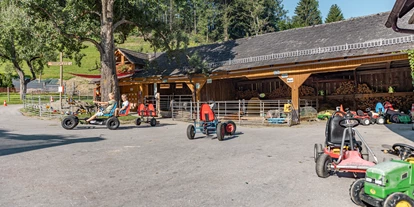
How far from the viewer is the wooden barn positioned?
13.3m

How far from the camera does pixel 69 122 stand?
11.7 meters

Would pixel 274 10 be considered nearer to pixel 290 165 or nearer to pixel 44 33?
pixel 44 33

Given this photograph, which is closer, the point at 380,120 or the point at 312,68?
the point at 380,120

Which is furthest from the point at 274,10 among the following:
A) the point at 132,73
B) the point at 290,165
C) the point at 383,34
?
the point at 290,165

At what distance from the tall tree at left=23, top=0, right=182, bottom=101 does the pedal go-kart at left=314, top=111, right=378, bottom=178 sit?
13.7 metres

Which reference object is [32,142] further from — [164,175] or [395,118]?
[395,118]

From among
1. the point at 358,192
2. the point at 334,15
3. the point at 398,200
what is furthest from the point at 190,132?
the point at 334,15

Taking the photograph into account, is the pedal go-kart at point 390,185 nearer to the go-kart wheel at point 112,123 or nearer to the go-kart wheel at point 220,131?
the go-kart wheel at point 220,131

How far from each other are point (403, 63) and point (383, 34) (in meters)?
3.67

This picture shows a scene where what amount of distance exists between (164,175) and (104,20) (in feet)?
44.3

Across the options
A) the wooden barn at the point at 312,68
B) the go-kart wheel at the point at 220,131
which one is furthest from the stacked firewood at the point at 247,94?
the go-kart wheel at the point at 220,131

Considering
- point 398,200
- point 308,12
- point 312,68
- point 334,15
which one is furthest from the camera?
Result: point 308,12

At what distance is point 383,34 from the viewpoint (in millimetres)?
13594

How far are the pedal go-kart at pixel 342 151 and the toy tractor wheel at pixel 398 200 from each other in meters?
1.14
